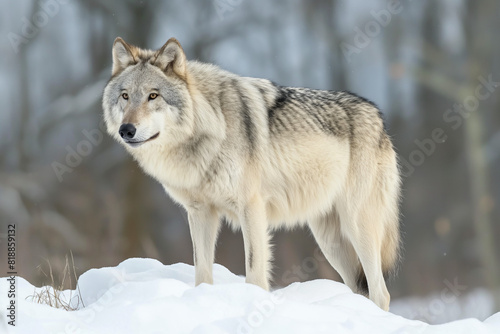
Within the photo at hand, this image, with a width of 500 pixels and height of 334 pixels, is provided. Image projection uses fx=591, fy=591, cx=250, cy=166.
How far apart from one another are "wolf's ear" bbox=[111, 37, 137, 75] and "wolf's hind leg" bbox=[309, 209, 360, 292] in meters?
1.95

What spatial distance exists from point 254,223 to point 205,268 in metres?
0.53

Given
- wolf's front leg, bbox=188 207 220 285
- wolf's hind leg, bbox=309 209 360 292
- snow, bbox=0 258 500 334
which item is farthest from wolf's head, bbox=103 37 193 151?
wolf's hind leg, bbox=309 209 360 292

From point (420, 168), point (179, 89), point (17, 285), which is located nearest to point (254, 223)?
point (179, 89)

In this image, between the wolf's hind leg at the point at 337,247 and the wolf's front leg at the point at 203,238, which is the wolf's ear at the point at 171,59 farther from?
the wolf's hind leg at the point at 337,247

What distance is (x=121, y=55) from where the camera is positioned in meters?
4.14

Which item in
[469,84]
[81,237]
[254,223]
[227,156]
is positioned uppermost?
[227,156]

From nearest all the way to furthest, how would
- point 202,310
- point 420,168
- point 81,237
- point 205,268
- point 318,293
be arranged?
point 202,310 → point 318,293 → point 205,268 → point 81,237 → point 420,168

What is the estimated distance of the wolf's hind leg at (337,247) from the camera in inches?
191

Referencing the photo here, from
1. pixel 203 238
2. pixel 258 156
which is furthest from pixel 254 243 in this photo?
pixel 258 156

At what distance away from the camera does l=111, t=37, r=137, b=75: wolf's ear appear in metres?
4.10

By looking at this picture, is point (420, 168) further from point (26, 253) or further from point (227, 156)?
point (227, 156)

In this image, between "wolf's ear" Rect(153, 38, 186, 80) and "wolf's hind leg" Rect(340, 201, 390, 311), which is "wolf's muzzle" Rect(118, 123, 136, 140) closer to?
"wolf's ear" Rect(153, 38, 186, 80)

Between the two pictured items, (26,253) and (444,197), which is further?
(444,197)

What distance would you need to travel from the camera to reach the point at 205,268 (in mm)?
4188
